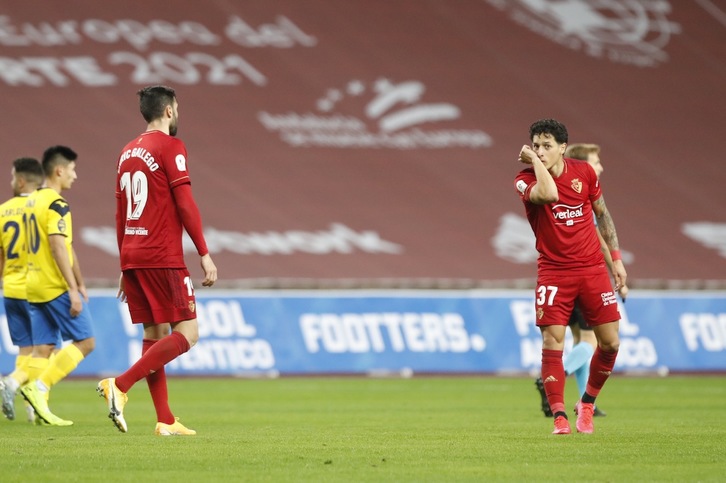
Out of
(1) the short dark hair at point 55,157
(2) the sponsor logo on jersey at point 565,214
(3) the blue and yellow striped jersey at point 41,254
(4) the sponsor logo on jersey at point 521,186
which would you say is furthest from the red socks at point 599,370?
(1) the short dark hair at point 55,157

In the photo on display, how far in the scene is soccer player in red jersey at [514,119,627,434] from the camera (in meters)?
9.12

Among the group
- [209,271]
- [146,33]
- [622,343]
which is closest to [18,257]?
[209,271]

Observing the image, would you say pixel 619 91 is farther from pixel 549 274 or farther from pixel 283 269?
pixel 549 274

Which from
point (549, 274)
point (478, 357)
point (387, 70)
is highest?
point (387, 70)

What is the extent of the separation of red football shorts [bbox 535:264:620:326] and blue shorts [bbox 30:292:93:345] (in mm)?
4092

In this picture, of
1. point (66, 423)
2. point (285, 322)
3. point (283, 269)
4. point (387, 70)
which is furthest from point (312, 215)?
point (66, 423)

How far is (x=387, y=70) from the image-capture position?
89.0 ft

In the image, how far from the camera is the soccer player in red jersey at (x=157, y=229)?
28.6 ft

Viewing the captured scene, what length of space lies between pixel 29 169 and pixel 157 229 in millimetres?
3081

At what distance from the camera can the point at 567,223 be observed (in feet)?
30.3

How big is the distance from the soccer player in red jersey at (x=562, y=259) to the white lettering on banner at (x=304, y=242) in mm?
16477

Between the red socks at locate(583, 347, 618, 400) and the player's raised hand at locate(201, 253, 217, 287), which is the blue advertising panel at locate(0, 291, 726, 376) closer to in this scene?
the red socks at locate(583, 347, 618, 400)

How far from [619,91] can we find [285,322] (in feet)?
39.0

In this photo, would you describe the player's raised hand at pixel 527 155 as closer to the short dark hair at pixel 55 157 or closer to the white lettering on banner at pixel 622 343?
the short dark hair at pixel 55 157
